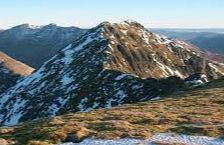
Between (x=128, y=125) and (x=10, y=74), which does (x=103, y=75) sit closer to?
(x=128, y=125)

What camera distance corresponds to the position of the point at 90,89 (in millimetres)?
107688

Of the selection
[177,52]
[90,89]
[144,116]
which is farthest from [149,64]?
[144,116]

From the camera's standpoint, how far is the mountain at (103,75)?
101 m

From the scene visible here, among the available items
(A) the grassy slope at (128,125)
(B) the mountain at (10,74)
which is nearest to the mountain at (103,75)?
(B) the mountain at (10,74)

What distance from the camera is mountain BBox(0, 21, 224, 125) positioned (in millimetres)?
100625

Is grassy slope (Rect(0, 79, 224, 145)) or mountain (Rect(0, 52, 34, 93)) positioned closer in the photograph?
grassy slope (Rect(0, 79, 224, 145))

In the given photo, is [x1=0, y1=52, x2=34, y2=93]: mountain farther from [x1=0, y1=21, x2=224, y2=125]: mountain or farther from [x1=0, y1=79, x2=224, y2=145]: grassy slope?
[x1=0, y1=79, x2=224, y2=145]: grassy slope

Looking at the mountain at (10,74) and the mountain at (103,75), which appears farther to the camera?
the mountain at (10,74)

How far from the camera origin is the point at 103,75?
116 metres

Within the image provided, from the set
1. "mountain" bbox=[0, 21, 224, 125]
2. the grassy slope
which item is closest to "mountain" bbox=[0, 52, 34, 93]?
"mountain" bbox=[0, 21, 224, 125]

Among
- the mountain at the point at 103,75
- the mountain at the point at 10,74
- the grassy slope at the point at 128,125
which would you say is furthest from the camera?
the mountain at the point at 10,74

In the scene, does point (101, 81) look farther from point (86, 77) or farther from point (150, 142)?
point (150, 142)

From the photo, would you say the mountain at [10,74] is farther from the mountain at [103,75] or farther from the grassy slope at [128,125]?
the grassy slope at [128,125]

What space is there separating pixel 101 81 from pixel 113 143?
78.7 meters
